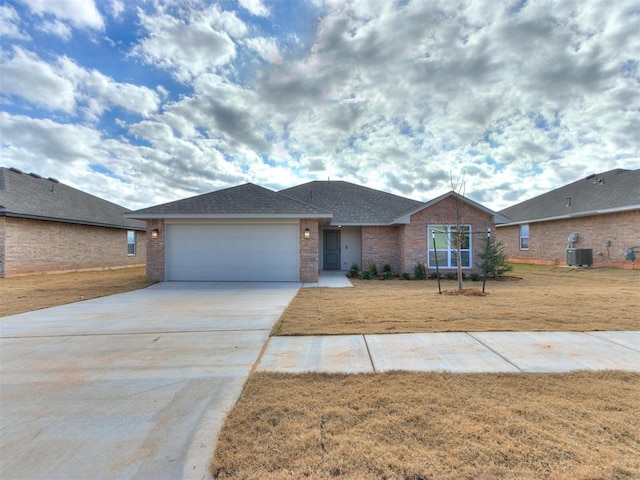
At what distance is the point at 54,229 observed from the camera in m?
16.5

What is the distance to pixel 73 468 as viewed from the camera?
220 cm

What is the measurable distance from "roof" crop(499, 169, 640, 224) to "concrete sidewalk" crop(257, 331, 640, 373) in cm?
1204

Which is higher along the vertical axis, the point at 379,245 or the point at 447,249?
the point at 379,245

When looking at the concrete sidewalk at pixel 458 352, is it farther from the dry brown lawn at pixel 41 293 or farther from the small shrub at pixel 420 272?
the small shrub at pixel 420 272

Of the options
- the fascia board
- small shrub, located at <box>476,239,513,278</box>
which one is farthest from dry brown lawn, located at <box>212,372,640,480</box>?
small shrub, located at <box>476,239,513,278</box>

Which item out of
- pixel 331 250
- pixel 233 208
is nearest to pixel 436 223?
pixel 331 250

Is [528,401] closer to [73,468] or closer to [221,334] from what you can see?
[73,468]

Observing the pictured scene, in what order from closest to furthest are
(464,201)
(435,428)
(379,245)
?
(435,428)
(464,201)
(379,245)

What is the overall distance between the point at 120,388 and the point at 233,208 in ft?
31.8

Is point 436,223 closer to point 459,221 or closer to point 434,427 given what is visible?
point 459,221

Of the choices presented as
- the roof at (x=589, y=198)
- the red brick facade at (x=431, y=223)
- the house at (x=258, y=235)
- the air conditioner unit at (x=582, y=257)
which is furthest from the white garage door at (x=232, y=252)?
the air conditioner unit at (x=582, y=257)

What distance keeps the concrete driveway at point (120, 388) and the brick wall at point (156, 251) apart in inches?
229

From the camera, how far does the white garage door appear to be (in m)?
13.0

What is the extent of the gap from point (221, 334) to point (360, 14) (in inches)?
419
